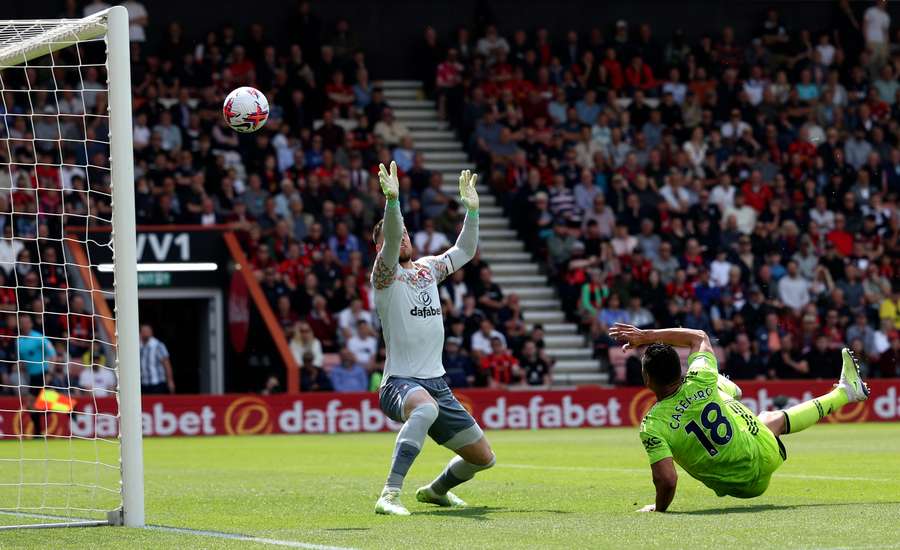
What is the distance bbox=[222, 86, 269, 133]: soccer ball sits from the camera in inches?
451

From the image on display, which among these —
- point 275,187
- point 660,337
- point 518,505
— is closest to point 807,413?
point 660,337

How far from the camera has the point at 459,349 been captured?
2314 centimetres

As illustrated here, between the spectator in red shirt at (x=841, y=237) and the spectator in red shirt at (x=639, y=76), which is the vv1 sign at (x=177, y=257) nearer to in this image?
the spectator in red shirt at (x=639, y=76)

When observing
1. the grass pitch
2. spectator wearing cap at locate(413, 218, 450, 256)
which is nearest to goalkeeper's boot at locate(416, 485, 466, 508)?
the grass pitch

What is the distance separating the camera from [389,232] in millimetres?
9406

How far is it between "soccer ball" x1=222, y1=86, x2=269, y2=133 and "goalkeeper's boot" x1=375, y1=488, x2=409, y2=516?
10.9 feet

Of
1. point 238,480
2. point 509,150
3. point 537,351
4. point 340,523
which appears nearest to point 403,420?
point 340,523

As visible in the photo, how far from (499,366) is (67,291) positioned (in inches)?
350

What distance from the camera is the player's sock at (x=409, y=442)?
9.51 m

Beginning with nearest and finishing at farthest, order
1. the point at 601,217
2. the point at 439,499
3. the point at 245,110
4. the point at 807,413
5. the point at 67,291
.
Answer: the point at 807,413 < the point at 439,499 < the point at 245,110 < the point at 67,291 < the point at 601,217

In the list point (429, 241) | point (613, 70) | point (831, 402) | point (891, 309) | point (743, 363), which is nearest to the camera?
point (831, 402)

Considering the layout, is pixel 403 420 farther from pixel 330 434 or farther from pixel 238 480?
pixel 330 434

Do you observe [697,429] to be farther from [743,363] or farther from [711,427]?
[743,363]

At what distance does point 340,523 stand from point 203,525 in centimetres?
82
